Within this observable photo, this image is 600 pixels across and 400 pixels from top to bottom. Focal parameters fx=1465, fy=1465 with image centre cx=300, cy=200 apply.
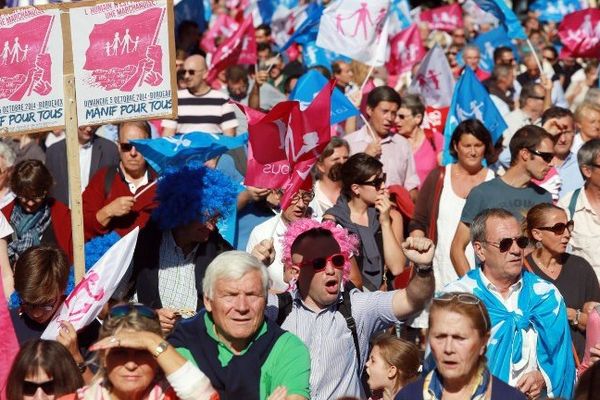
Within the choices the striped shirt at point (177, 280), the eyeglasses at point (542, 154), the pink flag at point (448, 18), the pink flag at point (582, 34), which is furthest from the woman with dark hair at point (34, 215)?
the pink flag at point (448, 18)

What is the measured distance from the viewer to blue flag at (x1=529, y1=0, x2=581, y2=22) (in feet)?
73.2

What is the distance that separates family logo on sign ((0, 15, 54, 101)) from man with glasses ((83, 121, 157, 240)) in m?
0.94

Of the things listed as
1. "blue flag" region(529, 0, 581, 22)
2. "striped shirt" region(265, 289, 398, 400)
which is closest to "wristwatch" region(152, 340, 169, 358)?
"striped shirt" region(265, 289, 398, 400)

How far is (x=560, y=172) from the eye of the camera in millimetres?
11617

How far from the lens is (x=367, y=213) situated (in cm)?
952

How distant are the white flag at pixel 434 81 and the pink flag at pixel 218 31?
566 centimetres

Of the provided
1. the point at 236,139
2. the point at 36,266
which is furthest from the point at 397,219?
the point at 36,266

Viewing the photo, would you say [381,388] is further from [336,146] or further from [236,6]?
[236,6]

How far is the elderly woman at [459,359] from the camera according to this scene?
18.7ft

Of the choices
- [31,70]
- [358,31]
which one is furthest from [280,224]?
[358,31]

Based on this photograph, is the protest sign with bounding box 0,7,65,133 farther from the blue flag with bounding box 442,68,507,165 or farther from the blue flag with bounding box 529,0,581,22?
the blue flag with bounding box 529,0,581,22

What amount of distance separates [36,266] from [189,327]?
1260mm

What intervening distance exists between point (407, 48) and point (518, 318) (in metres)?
10.2

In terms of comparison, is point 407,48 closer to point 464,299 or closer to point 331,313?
point 331,313
